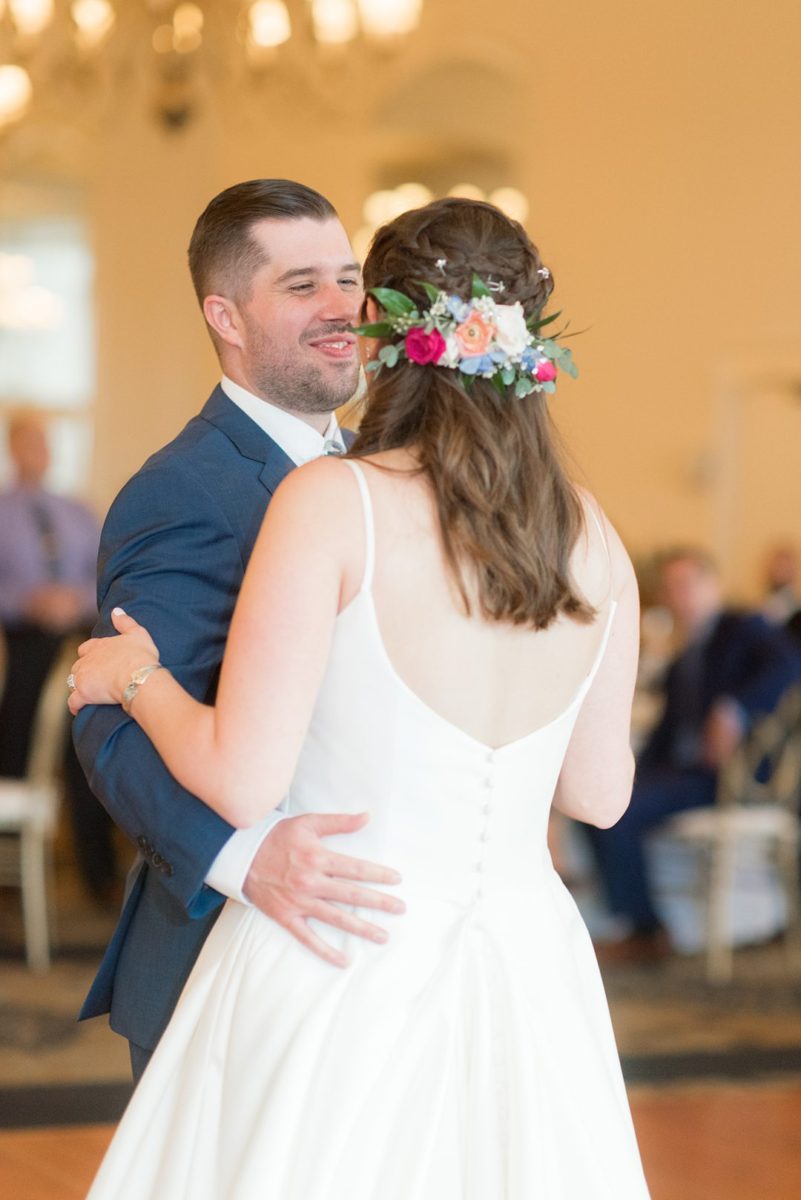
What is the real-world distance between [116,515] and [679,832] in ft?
15.4

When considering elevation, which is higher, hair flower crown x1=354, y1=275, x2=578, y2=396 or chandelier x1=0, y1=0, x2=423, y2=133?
chandelier x1=0, y1=0, x2=423, y2=133

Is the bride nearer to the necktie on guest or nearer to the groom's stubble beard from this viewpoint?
the groom's stubble beard

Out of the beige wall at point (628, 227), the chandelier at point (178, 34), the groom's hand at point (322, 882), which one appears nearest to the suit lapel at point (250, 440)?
the groom's hand at point (322, 882)

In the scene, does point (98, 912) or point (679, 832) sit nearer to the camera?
point (679, 832)

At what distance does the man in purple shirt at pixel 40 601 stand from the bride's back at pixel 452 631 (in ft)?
17.2

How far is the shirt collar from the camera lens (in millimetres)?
2088

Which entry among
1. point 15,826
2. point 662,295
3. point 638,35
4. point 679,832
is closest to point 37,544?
point 15,826

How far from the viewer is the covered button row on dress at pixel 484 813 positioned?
1738mm

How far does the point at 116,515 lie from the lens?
1.95m

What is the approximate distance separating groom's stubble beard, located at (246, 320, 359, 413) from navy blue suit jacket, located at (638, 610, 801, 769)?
179 inches

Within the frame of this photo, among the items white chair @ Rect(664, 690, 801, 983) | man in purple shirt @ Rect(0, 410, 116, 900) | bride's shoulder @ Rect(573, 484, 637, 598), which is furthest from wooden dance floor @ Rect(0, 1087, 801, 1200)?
man in purple shirt @ Rect(0, 410, 116, 900)

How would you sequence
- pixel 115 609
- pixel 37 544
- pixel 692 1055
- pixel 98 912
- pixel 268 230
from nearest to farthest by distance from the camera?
pixel 115 609, pixel 268 230, pixel 692 1055, pixel 98 912, pixel 37 544

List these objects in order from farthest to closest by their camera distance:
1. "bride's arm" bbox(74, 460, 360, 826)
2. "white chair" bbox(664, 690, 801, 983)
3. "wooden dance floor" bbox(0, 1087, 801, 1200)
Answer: "white chair" bbox(664, 690, 801, 983), "wooden dance floor" bbox(0, 1087, 801, 1200), "bride's arm" bbox(74, 460, 360, 826)

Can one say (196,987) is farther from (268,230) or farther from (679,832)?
(679,832)
